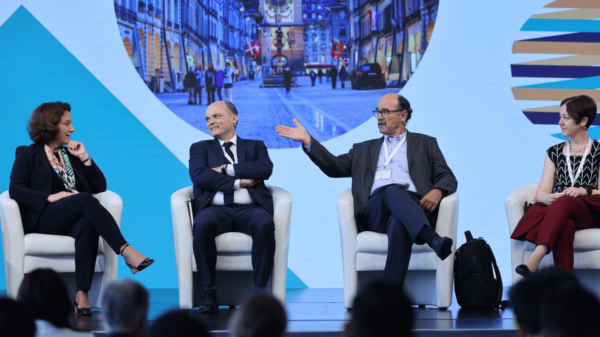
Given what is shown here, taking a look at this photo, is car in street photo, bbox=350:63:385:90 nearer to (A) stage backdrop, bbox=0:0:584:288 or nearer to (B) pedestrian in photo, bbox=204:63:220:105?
(A) stage backdrop, bbox=0:0:584:288

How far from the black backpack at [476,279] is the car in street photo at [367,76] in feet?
5.49

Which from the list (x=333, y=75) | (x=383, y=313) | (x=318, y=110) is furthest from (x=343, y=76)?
(x=383, y=313)

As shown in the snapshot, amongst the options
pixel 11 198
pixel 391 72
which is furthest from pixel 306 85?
pixel 11 198

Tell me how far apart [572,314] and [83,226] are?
274cm

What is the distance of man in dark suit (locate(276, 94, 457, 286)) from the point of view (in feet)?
10.7

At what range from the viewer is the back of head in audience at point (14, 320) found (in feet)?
4.49

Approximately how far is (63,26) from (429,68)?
111 inches

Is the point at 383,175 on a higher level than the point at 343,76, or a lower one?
lower

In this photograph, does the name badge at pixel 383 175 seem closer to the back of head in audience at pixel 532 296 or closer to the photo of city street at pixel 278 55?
the photo of city street at pixel 278 55

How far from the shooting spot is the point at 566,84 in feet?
15.6

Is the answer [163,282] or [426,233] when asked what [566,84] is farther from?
[163,282]

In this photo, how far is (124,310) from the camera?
152cm

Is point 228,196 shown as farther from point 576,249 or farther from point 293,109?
point 576,249

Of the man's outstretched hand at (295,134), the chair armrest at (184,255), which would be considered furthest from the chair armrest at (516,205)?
the chair armrest at (184,255)
